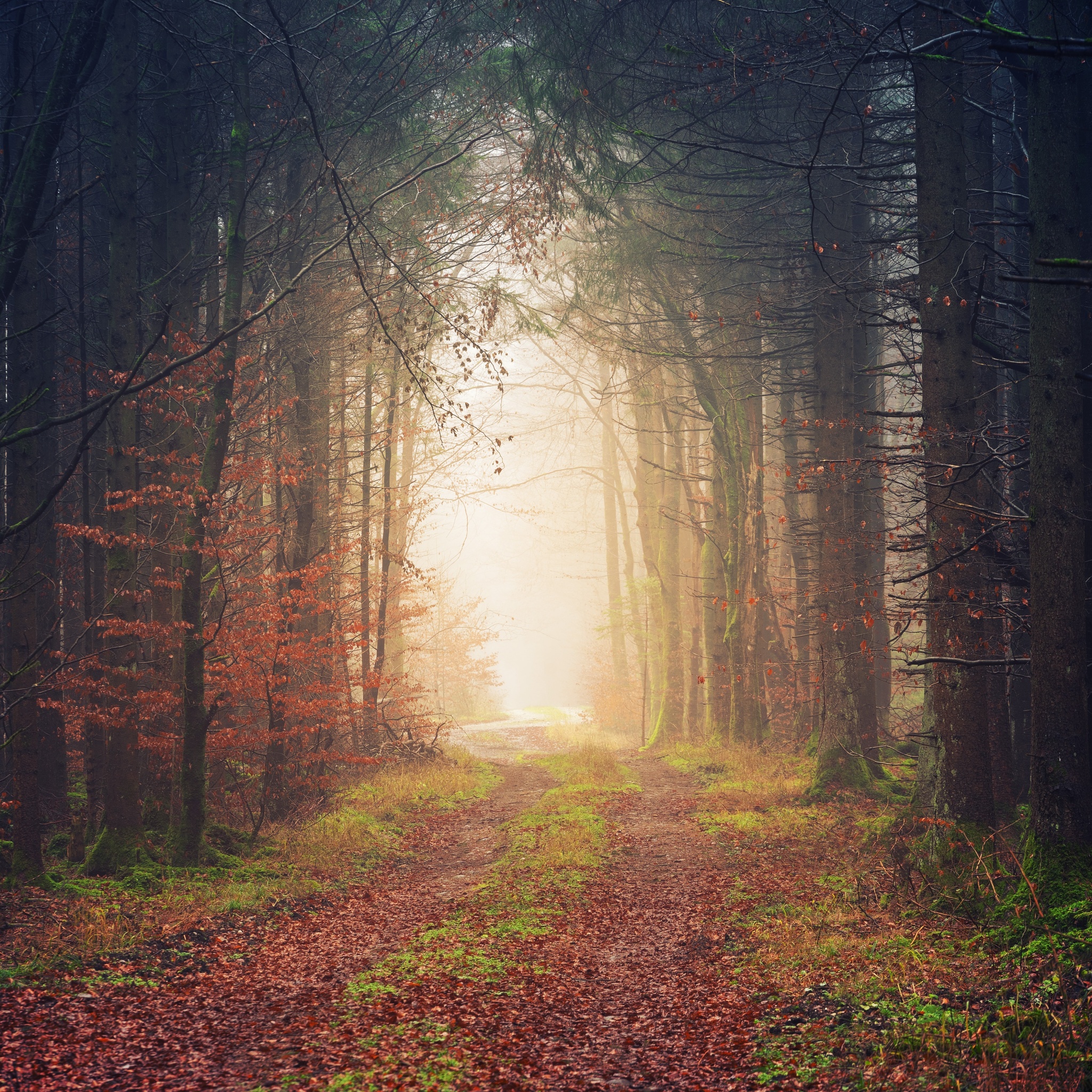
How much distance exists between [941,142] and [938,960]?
7374 mm

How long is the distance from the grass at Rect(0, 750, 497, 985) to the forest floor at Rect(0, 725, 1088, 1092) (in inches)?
11.2

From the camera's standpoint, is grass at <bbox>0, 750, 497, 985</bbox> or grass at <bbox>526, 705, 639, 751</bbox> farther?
grass at <bbox>526, 705, 639, 751</bbox>

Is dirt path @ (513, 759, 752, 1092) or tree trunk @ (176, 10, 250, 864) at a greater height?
tree trunk @ (176, 10, 250, 864)

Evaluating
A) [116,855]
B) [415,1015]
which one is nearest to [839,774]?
[415,1015]

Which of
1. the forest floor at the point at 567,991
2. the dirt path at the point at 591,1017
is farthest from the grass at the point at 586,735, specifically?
the dirt path at the point at 591,1017

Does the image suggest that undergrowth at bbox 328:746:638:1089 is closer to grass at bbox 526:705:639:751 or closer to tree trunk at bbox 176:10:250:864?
tree trunk at bbox 176:10:250:864

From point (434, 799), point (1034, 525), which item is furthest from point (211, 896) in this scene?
point (1034, 525)

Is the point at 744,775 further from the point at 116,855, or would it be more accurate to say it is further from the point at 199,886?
the point at 116,855

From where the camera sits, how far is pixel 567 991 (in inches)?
218

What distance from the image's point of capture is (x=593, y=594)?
5203cm

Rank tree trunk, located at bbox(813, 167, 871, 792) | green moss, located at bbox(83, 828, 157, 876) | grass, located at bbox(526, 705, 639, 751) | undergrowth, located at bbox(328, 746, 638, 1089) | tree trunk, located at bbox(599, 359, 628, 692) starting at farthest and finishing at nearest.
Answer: tree trunk, located at bbox(599, 359, 628, 692) < grass, located at bbox(526, 705, 639, 751) < tree trunk, located at bbox(813, 167, 871, 792) < green moss, located at bbox(83, 828, 157, 876) < undergrowth, located at bbox(328, 746, 638, 1089)

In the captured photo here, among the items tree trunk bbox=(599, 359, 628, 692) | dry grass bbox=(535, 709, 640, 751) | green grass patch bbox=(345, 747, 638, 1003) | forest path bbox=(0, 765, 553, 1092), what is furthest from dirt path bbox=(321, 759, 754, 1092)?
tree trunk bbox=(599, 359, 628, 692)

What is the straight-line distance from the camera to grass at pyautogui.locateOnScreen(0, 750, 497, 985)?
6.20 m

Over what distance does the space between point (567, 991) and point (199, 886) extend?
4.46 m
